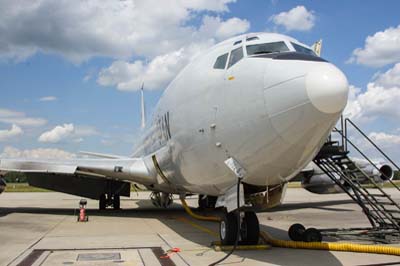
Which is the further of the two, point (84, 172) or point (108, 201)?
point (108, 201)

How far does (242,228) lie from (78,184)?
37.2ft

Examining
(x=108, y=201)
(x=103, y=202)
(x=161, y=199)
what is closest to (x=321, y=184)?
(x=161, y=199)

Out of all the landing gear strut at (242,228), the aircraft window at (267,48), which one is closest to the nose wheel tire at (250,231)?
the landing gear strut at (242,228)

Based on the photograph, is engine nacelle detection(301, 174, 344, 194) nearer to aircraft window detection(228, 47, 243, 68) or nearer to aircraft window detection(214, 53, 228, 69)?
aircraft window detection(214, 53, 228, 69)

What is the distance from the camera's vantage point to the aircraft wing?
47.9ft

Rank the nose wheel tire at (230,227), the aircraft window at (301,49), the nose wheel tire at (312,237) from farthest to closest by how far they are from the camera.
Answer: the nose wheel tire at (312,237) < the nose wheel tire at (230,227) < the aircraft window at (301,49)

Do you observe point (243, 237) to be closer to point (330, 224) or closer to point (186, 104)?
point (186, 104)

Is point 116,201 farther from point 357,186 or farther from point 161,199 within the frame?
point 357,186

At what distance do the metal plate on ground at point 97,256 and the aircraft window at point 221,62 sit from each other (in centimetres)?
394

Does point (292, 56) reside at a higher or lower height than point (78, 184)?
higher

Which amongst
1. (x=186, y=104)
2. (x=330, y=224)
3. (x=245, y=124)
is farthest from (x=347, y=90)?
(x=330, y=224)

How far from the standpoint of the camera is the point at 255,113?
6.57 m

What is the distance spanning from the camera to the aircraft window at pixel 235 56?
752cm

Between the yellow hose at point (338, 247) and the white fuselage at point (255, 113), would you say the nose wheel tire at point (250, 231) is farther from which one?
the white fuselage at point (255, 113)
